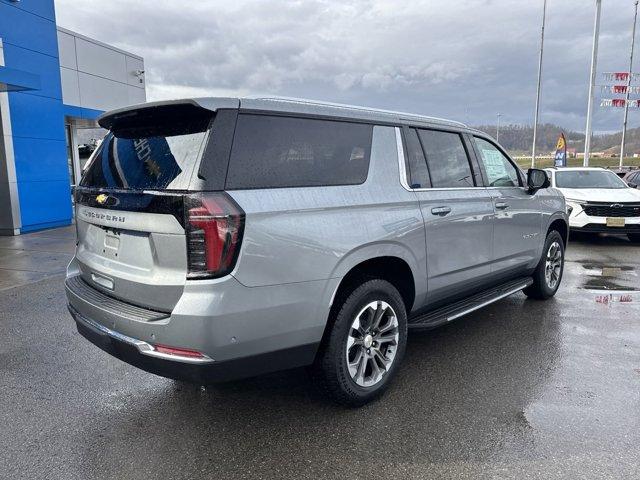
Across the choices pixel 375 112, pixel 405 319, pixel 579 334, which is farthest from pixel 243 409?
pixel 579 334

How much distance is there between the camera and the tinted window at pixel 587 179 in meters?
11.1

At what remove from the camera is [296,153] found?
3.00 meters

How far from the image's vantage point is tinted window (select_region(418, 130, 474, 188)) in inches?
157

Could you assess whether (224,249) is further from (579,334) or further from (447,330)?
(579,334)

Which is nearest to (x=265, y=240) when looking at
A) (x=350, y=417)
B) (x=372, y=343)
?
(x=372, y=343)

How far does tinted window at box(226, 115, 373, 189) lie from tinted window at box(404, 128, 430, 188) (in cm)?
42

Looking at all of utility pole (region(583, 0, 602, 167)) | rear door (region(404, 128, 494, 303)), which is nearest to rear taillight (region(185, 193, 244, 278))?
rear door (region(404, 128, 494, 303))

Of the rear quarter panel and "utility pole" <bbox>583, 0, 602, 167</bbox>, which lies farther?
"utility pole" <bbox>583, 0, 602, 167</bbox>

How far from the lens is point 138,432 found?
307 cm

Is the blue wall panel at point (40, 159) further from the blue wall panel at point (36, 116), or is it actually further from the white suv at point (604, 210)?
the white suv at point (604, 210)

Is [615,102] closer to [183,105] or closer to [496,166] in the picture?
[496,166]

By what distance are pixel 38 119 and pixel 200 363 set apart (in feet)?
39.5

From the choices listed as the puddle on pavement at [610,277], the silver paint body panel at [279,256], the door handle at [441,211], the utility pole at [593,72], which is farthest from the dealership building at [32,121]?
the utility pole at [593,72]

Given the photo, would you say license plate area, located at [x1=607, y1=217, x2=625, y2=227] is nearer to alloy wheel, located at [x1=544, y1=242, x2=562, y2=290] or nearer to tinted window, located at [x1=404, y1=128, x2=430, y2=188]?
alloy wheel, located at [x1=544, y1=242, x2=562, y2=290]
